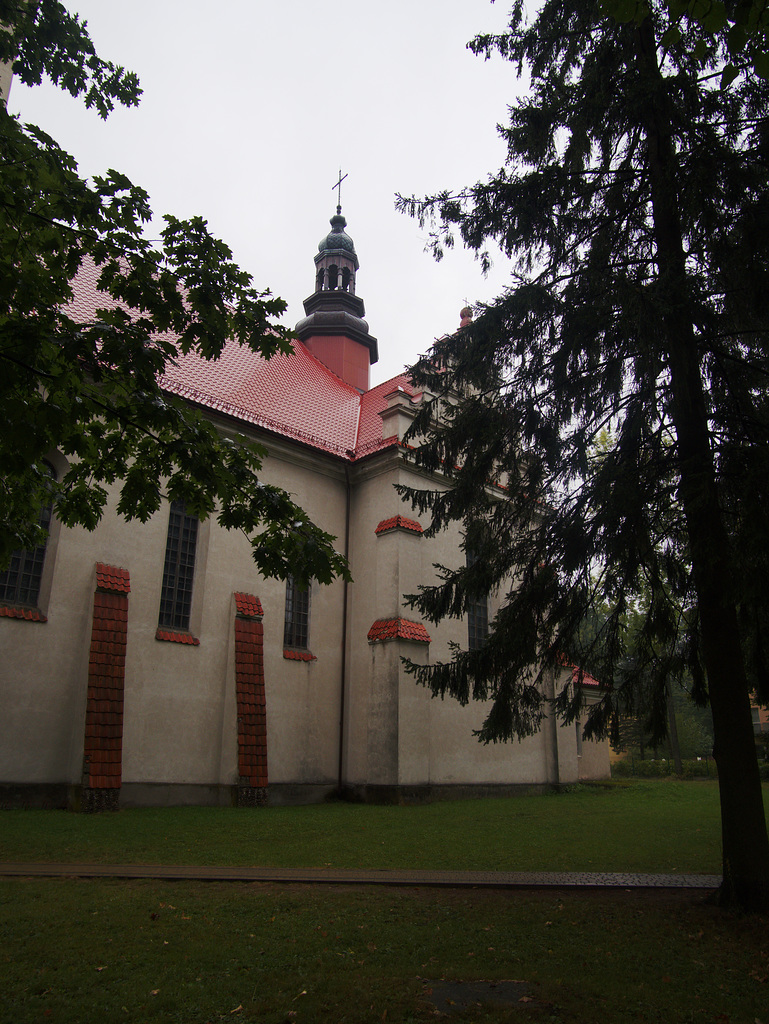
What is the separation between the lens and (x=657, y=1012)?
4055 mm

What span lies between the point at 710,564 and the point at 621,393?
2.58 meters

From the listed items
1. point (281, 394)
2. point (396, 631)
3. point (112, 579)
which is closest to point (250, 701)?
point (396, 631)

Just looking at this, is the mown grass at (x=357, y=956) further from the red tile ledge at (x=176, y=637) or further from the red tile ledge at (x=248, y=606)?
the red tile ledge at (x=248, y=606)

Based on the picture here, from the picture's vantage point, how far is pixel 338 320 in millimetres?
27344

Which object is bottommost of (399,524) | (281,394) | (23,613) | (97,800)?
(97,800)

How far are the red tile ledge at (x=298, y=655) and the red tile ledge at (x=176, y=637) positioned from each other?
2436 mm

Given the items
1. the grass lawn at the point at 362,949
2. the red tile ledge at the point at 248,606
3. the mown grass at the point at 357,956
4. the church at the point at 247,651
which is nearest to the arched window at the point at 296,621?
the church at the point at 247,651

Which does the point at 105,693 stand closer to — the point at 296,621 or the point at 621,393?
the point at 296,621

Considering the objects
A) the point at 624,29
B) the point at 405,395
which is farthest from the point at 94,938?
the point at 405,395

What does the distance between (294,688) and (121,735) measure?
4677 millimetres

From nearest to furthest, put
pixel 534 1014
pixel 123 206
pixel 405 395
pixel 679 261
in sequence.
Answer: pixel 534 1014, pixel 123 206, pixel 679 261, pixel 405 395

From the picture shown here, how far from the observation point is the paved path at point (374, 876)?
23.4ft

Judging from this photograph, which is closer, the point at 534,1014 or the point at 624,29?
the point at 534,1014

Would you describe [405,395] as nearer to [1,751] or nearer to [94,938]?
[1,751]
